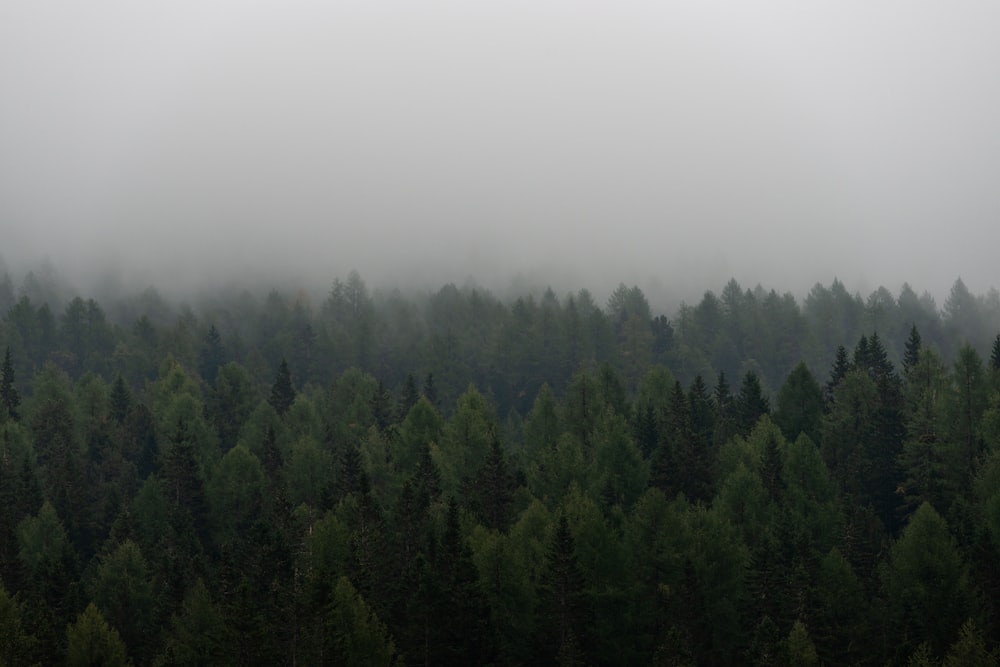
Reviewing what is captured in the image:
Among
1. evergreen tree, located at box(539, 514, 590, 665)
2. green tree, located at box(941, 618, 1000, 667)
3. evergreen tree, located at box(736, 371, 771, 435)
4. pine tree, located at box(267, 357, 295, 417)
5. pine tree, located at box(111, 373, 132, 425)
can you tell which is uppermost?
pine tree, located at box(111, 373, 132, 425)

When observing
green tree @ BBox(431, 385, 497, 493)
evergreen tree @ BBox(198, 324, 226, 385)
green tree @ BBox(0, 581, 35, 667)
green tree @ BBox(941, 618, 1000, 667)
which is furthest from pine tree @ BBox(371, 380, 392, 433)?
green tree @ BBox(941, 618, 1000, 667)

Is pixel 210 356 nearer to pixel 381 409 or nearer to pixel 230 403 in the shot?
pixel 230 403

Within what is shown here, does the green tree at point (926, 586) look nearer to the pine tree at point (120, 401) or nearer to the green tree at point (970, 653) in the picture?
the green tree at point (970, 653)

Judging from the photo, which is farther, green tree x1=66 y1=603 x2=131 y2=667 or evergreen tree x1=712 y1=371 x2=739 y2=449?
evergreen tree x1=712 y1=371 x2=739 y2=449

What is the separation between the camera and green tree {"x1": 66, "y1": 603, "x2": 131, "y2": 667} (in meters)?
63.7

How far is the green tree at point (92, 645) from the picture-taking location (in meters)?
63.7

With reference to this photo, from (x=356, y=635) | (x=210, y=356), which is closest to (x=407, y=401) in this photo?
(x=210, y=356)

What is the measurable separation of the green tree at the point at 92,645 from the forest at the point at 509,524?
145 millimetres

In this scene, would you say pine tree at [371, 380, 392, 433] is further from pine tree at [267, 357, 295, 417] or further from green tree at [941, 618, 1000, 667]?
green tree at [941, 618, 1000, 667]

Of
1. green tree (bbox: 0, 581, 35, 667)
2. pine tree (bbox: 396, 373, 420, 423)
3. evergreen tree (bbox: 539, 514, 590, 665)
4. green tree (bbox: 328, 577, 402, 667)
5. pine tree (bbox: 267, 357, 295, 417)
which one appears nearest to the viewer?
green tree (bbox: 328, 577, 402, 667)

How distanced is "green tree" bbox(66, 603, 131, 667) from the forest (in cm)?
15

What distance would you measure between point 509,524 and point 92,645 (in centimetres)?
2942

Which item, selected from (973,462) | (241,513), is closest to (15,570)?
(241,513)

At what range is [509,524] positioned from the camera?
80688 mm
